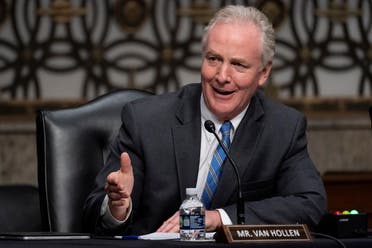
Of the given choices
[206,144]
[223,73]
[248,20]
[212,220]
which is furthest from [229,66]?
[212,220]

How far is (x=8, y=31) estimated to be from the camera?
22.3 feet

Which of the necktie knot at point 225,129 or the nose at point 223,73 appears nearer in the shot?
the nose at point 223,73

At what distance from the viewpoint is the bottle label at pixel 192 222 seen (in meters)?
3.58

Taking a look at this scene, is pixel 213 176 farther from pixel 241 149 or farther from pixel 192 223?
pixel 192 223

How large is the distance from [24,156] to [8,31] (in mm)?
682

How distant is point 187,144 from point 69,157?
0.45 meters

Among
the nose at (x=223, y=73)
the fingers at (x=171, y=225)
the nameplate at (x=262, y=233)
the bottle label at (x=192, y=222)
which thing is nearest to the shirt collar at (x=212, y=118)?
the nose at (x=223, y=73)

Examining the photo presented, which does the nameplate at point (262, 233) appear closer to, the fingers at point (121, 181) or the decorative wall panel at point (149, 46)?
the fingers at point (121, 181)

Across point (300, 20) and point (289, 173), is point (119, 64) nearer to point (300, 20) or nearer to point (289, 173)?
point (300, 20)

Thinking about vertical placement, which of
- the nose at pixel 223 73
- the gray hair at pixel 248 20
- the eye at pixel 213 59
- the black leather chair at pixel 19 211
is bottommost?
the black leather chair at pixel 19 211

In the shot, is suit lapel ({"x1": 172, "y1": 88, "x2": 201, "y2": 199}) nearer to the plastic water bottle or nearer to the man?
the man

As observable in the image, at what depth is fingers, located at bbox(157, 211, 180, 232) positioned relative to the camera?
396 centimetres

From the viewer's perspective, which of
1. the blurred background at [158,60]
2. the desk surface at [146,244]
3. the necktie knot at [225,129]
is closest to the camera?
the desk surface at [146,244]

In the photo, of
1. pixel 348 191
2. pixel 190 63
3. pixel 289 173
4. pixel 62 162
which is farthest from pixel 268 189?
pixel 190 63
